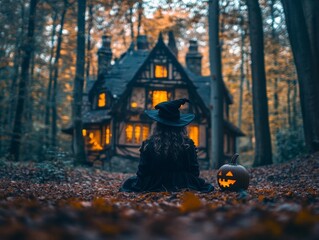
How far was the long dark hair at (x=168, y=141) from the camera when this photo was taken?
23.2 feet

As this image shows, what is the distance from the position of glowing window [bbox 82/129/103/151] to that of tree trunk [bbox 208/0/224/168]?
1082cm

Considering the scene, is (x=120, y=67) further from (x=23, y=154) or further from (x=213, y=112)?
(x=213, y=112)

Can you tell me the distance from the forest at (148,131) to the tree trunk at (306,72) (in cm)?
4

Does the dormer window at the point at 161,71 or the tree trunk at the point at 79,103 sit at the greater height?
the dormer window at the point at 161,71

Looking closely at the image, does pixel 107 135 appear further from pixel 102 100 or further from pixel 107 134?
pixel 102 100

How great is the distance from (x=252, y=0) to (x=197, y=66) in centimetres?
1455

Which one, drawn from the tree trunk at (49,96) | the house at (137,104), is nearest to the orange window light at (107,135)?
the house at (137,104)

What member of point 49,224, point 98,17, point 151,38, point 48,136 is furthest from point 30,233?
point 151,38

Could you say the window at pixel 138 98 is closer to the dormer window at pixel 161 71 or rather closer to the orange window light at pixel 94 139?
the dormer window at pixel 161 71

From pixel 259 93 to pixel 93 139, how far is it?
13.8 m

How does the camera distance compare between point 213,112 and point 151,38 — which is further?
point 151,38

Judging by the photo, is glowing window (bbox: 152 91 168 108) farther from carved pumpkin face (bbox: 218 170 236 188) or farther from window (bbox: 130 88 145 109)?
carved pumpkin face (bbox: 218 170 236 188)

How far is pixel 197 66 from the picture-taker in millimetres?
30656

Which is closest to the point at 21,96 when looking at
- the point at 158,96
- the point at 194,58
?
the point at 158,96
